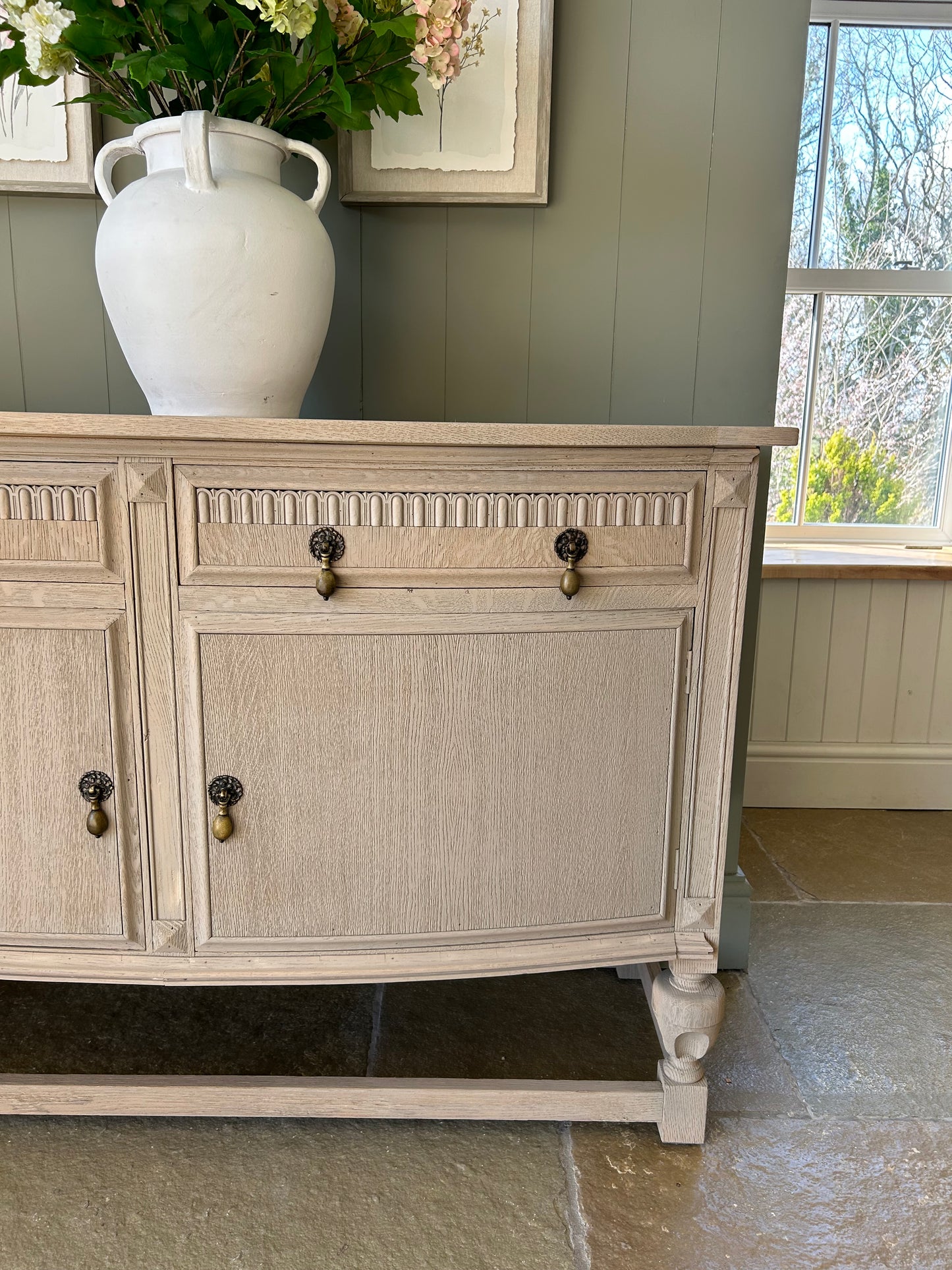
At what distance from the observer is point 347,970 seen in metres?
1.09

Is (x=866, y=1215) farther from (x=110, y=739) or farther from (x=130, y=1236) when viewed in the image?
(x=110, y=739)

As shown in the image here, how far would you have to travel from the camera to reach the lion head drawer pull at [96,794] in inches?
40.6

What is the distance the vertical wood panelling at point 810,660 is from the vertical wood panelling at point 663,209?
1.04 meters

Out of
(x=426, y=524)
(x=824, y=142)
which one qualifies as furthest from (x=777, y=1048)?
(x=824, y=142)

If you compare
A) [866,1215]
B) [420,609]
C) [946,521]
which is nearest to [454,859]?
[420,609]

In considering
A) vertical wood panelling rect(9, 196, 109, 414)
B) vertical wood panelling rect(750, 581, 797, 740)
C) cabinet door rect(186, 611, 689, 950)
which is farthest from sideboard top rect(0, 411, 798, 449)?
vertical wood panelling rect(750, 581, 797, 740)

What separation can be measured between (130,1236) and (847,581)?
7.14ft

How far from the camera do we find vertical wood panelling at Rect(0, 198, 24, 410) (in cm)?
148

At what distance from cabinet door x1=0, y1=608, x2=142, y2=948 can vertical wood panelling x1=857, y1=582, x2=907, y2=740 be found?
6.83ft

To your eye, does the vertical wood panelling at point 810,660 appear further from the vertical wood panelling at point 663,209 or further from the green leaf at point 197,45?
the green leaf at point 197,45

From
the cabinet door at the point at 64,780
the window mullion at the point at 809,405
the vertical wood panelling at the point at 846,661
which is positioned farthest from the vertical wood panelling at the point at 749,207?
the cabinet door at the point at 64,780

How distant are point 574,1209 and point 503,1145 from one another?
138mm

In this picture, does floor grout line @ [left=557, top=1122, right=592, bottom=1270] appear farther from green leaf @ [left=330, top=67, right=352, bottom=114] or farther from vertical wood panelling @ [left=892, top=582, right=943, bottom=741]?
vertical wood panelling @ [left=892, top=582, right=943, bottom=741]

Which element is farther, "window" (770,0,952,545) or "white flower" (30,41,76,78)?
"window" (770,0,952,545)
